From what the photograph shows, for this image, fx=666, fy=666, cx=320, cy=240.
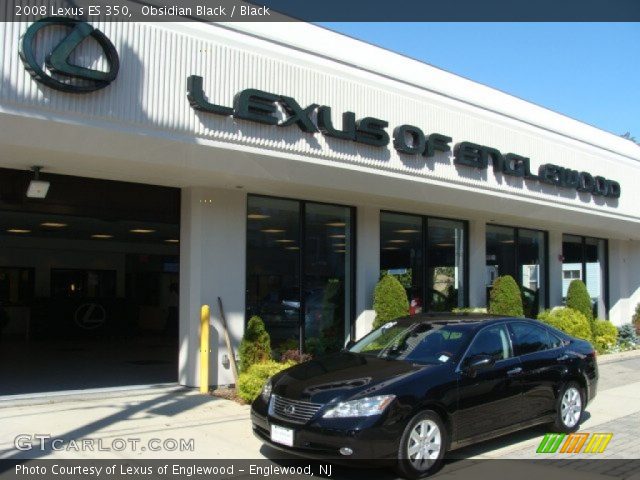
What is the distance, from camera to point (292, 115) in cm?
1020

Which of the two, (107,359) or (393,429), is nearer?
(393,429)

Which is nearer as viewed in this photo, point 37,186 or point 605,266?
point 37,186

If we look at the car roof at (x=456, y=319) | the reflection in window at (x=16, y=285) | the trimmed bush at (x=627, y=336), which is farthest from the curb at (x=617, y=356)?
the reflection in window at (x=16, y=285)

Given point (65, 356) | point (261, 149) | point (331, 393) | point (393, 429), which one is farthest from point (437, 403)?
point (65, 356)

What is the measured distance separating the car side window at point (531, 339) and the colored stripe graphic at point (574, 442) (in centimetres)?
109

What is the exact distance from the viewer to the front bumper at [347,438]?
595 centimetres

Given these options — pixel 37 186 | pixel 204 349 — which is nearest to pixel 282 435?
pixel 204 349

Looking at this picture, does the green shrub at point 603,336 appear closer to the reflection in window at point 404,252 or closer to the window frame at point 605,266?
the window frame at point 605,266

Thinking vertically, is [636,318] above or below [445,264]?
below

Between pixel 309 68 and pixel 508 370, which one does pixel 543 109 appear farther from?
pixel 508 370

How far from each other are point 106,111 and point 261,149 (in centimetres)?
237

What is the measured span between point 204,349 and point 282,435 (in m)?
4.19

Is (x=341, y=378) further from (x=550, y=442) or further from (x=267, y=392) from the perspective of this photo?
(x=550, y=442)

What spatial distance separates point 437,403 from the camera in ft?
21.3
